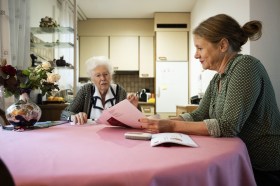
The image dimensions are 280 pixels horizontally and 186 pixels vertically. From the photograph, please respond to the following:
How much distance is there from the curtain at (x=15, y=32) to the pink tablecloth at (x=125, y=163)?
6.09ft

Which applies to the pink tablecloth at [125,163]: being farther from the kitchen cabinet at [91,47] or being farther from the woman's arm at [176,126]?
the kitchen cabinet at [91,47]

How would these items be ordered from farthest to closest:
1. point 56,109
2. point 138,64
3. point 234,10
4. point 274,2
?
point 138,64
point 56,109
point 234,10
point 274,2

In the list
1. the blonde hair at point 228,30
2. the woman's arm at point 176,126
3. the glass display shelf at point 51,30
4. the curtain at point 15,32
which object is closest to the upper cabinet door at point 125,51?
the glass display shelf at point 51,30

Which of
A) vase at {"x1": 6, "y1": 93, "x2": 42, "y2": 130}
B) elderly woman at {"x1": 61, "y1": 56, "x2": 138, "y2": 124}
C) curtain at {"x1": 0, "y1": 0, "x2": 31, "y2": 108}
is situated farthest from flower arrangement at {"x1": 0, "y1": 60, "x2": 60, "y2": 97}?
curtain at {"x1": 0, "y1": 0, "x2": 31, "y2": 108}

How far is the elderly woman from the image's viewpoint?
2297mm

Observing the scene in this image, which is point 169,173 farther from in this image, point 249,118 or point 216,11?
point 216,11

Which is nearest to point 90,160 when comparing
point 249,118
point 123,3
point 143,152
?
point 143,152

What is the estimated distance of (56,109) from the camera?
10.6 feet

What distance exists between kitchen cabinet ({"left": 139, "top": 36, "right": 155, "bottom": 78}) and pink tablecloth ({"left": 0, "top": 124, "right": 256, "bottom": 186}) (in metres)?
4.84

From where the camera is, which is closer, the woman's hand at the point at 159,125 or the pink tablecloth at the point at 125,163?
the pink tablecloth at the point at 125,163

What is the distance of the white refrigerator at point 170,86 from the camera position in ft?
18.0

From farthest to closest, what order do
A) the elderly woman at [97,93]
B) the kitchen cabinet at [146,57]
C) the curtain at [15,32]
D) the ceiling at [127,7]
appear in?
the kitchen cabinet at [146,57], the ceiling at [127,7], the curtain at [15,32], the elderly woman at [97,93]

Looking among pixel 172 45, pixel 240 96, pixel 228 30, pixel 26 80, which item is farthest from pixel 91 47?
pixel 240 96

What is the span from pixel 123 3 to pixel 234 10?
8.45 ft
